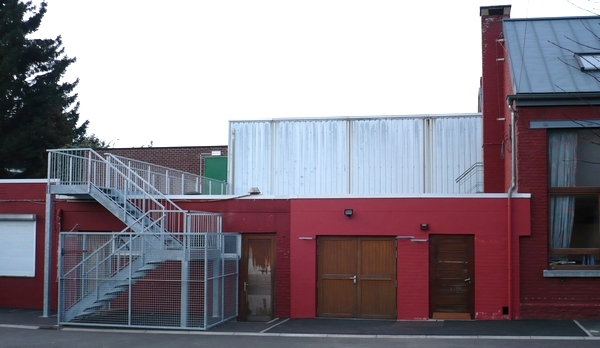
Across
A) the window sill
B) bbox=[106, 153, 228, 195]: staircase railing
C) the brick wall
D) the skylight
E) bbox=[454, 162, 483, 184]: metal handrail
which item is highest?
the skylight

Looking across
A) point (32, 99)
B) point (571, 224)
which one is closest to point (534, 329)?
point (571, 224)

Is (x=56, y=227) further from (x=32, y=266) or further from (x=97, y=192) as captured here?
(x=97, y=192)

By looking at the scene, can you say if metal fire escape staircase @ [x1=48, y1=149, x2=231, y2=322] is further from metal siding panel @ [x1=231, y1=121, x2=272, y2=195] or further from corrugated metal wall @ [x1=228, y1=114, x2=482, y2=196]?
corrugated metal wall @ [x1=228, y1=114, x2=482, y2=196]

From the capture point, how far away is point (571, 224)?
17.1 metres

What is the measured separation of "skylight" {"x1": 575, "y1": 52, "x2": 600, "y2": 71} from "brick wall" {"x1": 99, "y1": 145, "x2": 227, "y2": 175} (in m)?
16.5

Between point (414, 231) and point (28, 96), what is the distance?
25424 mm

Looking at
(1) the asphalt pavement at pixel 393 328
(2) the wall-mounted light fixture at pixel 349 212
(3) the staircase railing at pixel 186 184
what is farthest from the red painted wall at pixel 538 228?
(3) the staircase railing at pixel 186 184

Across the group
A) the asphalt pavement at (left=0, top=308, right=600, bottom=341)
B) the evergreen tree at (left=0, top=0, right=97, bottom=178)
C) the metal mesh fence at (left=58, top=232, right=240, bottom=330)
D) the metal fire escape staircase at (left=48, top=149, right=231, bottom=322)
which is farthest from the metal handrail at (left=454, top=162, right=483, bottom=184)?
the evergreen tree at (left=0, top=0, right=97, bottom=178)

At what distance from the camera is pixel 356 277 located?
1830cm

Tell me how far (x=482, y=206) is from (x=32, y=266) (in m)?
12.9

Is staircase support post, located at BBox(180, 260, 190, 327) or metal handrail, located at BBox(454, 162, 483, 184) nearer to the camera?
staircase support post, located at BBox(180, 260, 190, 327)

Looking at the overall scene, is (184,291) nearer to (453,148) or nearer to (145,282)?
(145,282)

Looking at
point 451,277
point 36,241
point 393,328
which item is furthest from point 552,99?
point 36,241

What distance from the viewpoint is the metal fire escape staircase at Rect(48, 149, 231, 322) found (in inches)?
674
